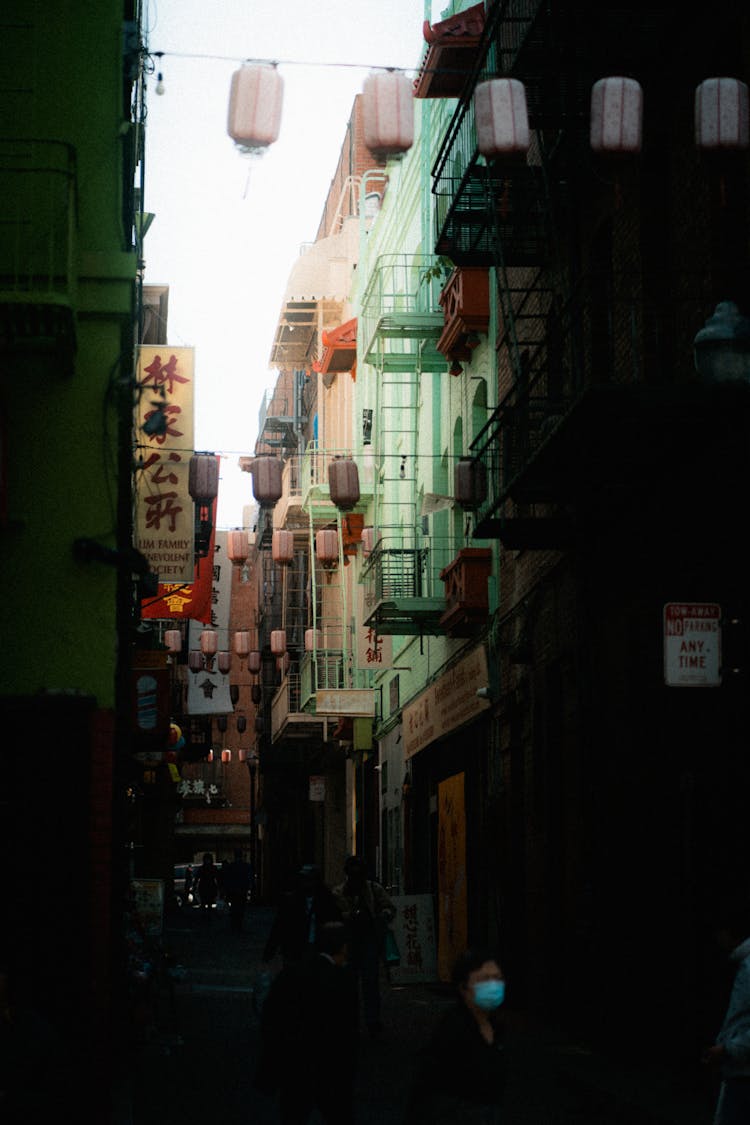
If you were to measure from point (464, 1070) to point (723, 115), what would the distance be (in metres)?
7.45

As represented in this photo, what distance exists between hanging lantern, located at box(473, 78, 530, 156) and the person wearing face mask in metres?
8.69

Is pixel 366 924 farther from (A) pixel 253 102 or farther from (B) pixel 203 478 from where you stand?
(A) pixel 253 102

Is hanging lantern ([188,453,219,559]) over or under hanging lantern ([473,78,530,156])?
under

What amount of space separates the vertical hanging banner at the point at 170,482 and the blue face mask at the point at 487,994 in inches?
576

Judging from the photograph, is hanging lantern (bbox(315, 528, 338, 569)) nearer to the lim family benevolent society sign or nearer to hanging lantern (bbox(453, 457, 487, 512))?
hanging lantern (bbox(453, 457, 487, 512))

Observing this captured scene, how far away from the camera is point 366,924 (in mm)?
17828

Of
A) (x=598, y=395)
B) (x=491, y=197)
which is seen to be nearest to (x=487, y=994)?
(x=598, y=395)

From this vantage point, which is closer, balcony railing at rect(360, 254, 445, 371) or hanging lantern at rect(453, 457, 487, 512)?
hanging lantern at rect(453, 457, 487, 512)

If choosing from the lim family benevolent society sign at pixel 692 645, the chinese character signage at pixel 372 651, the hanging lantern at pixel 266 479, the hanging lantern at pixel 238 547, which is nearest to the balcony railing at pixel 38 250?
the lim family benevolent society sign at pixel 692 645

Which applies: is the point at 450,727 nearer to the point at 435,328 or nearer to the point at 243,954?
the point at 435,328

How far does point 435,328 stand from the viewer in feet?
85.2

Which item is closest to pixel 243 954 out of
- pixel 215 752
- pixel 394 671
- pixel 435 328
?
pixel 394 671

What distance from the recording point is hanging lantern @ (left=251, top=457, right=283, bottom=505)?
29516mm

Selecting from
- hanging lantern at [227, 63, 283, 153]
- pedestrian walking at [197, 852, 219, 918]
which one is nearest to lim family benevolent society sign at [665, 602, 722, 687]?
hanging lantern at [227, 63, 283, 153]
